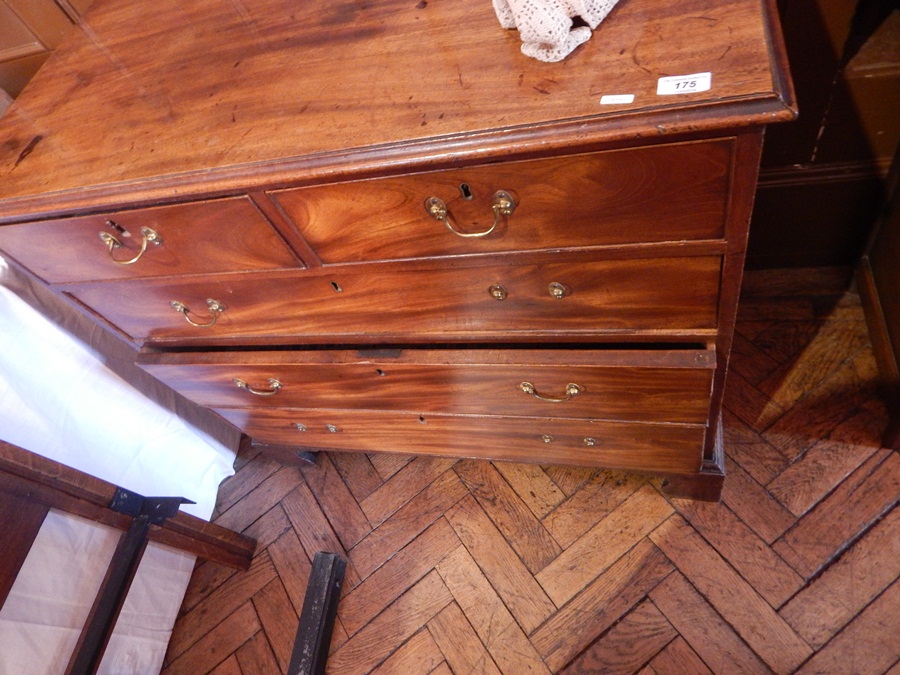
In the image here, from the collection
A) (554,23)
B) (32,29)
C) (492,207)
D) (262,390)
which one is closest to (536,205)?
(492,207)

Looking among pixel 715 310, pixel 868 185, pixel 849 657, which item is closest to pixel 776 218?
pixel 868 185

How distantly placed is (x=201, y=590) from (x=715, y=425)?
1.07 m

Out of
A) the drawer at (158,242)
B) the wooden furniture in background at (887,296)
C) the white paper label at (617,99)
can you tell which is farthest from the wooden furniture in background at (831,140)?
the drawer at (158,242)

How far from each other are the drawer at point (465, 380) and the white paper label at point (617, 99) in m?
0.35

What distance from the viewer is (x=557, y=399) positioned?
932mm

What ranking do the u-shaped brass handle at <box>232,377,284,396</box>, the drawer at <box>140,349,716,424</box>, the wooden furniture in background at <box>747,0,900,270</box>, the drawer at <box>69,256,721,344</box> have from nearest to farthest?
1. the drawer at <box>69,256,721,344</box>
2. the drawer at <box>140,349,716,424</box>
3. the wooden furniture in background at <box>747,0,900,270</box>
4. the u-shaped brass handle at <box>232,377,284,396</box>

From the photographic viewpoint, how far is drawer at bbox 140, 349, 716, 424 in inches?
33.5

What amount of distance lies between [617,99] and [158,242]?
581mm

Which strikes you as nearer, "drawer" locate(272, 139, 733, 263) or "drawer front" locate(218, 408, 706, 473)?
"drawer" locate(272, 139, 733, 263)

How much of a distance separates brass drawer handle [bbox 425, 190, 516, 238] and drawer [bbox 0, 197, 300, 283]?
208mm

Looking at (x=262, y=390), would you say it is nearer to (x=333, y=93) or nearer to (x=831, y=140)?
(x=333, y=93)

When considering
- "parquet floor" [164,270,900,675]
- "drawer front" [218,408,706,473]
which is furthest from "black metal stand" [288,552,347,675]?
"drawer front" [218,408,706,473]

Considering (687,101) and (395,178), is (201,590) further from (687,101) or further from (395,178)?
(687,101)

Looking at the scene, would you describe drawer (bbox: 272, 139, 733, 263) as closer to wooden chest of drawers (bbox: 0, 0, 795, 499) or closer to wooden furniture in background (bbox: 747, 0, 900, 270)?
wooden chest of drawers (bbox: 0, 0, 795, 499)
